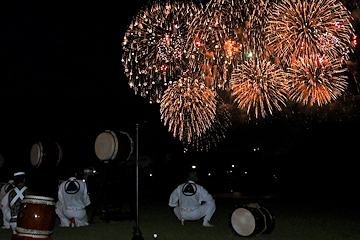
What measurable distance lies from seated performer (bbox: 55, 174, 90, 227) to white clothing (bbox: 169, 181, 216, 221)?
1888 mm

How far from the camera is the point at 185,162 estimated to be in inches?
1140

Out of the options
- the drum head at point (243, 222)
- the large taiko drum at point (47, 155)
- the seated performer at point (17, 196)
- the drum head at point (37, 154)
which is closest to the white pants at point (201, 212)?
the drum head at point (243, 222)

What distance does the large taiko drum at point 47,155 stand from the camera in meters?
10.7

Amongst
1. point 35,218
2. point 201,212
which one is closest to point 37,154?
point 201,212

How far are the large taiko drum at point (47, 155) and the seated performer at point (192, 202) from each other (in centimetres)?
417

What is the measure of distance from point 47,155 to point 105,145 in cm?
264

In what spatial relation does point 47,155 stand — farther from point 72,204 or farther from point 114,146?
point 72,204

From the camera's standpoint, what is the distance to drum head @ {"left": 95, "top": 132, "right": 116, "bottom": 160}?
8.80 metres

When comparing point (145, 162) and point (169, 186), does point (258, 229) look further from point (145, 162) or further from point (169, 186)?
point (145, 162)

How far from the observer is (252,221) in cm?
635

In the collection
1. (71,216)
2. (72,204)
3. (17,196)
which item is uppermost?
(17,196)

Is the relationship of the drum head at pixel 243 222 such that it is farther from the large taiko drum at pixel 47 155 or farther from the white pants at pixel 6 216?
the large taiko drum at pixel 47 155

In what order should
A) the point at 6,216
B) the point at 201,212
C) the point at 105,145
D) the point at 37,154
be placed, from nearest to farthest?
the point at 6,216 < the point at 201,212 < the point at 105,145 < the point at 37,154

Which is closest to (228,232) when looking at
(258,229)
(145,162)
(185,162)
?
(258,229)
